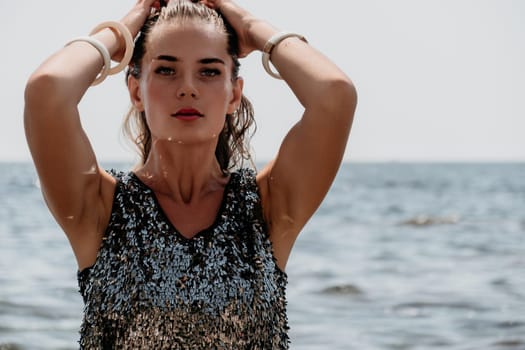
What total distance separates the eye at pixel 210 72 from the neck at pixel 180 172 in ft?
0.71

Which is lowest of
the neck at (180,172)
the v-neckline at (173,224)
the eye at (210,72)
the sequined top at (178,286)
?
the sequined top at (178,286)

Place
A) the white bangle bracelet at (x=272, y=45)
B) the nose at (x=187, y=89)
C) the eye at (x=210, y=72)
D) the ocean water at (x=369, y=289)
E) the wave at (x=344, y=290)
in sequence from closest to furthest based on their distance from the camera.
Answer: the nose at (x=187, y=89) < the eye at (x=210, y=72) < the white bangle bracelet at (x=272, y=45) < the ocean water at (x=369, y=289) < the wave at (x=344, y=290)

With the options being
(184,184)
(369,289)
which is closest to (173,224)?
(184,184)

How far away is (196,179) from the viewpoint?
110 inches

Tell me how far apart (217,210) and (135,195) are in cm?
25

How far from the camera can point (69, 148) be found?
99.0 inches

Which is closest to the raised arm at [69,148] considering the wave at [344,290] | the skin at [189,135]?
the skin at [189,135]

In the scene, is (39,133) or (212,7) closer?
(39,133)

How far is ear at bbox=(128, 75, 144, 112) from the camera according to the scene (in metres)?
2.86

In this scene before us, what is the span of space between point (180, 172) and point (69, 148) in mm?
405

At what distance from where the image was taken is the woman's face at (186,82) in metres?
2.65

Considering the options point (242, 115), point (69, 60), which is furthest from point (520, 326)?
point (69, 60)

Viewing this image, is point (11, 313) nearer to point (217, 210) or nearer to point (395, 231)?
point (217, 210)

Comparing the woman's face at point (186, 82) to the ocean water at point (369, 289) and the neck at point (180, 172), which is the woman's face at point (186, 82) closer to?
the neck at point (180, 172)
